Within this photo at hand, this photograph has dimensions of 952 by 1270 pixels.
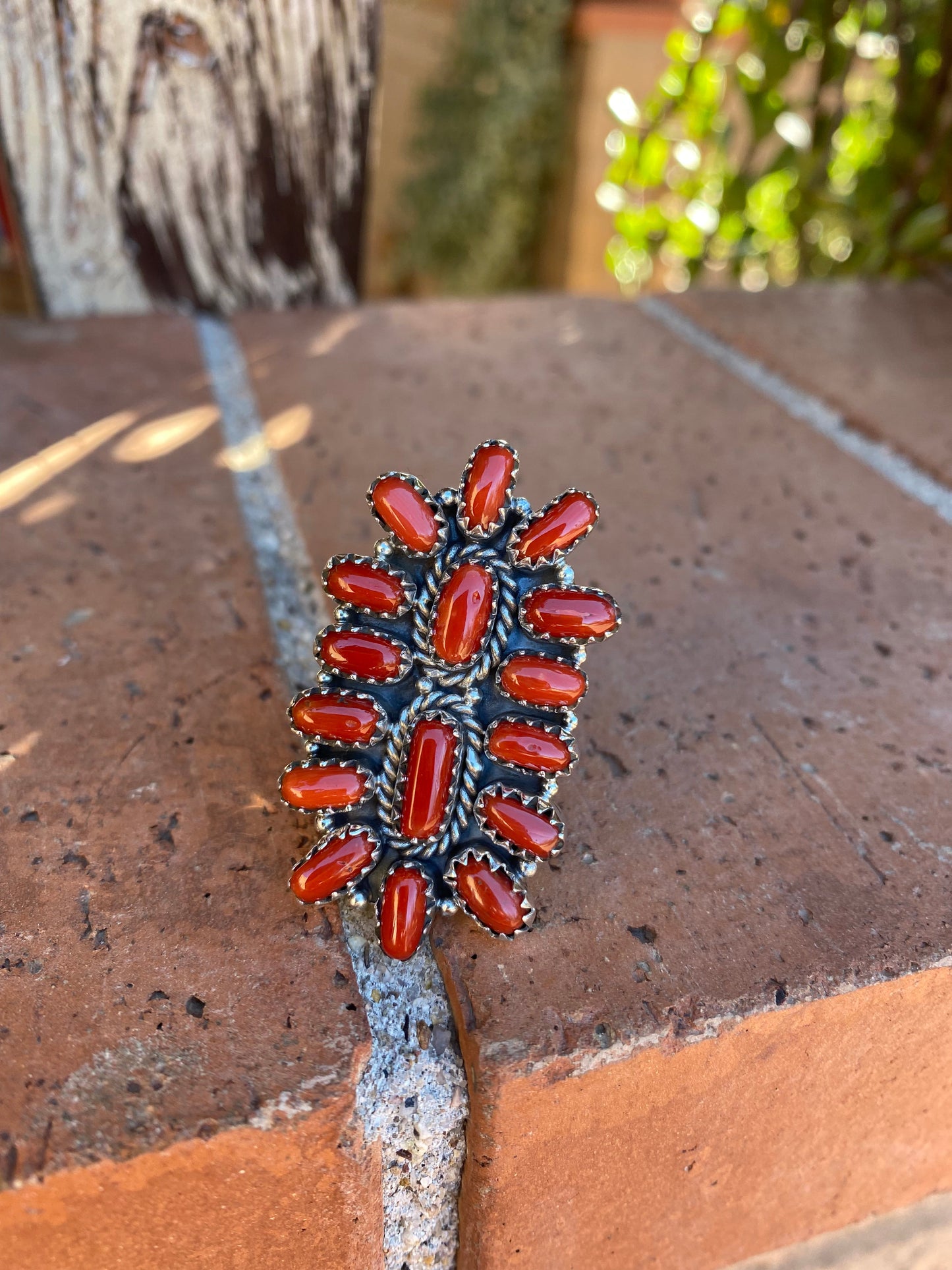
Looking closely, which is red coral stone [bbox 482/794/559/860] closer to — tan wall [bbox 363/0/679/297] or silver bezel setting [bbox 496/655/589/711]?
silver bezel setting [bbox 496/655/589/711]

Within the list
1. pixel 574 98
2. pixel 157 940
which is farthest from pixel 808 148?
pixel 574 98

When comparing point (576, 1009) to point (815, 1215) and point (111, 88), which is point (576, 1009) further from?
point (111, 88)

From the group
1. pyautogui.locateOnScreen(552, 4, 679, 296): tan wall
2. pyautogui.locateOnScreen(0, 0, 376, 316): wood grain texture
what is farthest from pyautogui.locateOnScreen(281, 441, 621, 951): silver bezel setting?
pyautogui.locateOnScreen(552, 4, 679, 296): tan wall

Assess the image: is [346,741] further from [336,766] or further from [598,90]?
[598,90]

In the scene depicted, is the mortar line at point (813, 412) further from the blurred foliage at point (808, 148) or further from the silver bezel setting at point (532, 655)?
the silver bezel setting at point (532, 655)

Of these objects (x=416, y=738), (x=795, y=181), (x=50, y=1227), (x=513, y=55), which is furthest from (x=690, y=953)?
(x=513, y=55)

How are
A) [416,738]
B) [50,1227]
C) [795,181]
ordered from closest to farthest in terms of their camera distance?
[50,1227], [416,738], [795,181]
